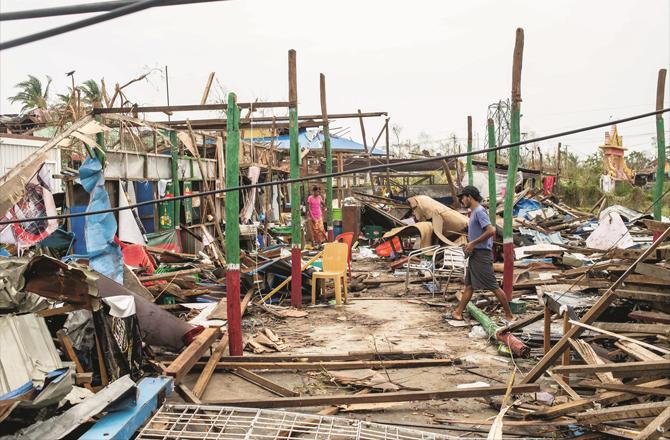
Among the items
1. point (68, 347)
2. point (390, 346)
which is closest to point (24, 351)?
point (68, 347)

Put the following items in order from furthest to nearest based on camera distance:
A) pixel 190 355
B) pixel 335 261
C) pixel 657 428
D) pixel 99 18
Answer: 1. pixel 335 261
2. pixel 190 355
3. pixel 657 428
4. pixel 99 18

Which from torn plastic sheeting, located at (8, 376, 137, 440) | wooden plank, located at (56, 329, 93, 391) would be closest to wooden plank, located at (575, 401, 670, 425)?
torn plastic sheeting, located at (8, 376, 137, 440)

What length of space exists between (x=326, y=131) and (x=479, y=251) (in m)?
6.75

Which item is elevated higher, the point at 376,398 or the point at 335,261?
the point at 335,261

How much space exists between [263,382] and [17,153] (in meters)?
11.4

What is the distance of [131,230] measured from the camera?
32.1 ft

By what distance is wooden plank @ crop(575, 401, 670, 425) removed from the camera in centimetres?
386

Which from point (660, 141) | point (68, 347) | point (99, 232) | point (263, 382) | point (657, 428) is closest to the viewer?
Result: point (657, 428)

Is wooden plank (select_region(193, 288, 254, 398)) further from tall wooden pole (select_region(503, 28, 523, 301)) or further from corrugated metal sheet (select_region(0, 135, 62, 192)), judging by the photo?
corrugated metal sheet (select_region(0, 135, 62, 192))

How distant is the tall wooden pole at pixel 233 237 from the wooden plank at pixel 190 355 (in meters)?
0.28

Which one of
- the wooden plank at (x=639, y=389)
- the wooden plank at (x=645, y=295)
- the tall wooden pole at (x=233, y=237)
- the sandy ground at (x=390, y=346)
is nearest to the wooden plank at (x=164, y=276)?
the sandy ground at (x=390, y=346)

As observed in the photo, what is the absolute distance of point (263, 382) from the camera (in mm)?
5746

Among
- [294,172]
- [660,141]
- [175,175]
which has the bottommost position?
[294,172]

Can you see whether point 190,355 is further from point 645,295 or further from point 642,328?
point 645,295
